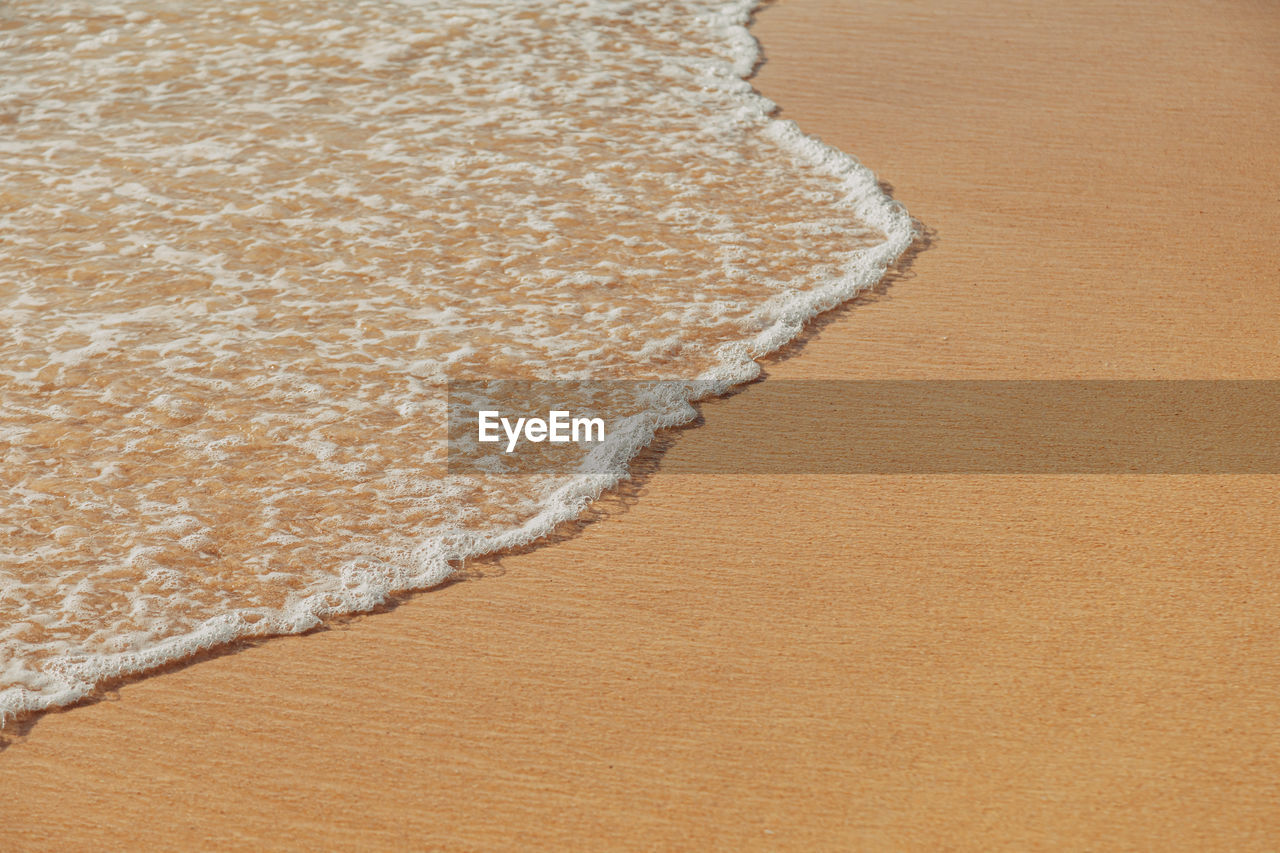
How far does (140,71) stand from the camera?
→ 6.25 metres

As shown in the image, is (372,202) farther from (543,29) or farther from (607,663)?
(607,663)

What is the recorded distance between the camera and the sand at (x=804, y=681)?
2.35m

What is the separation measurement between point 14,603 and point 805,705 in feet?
6.76

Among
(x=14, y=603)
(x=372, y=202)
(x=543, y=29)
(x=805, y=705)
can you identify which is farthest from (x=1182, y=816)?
(x=543, y=29)

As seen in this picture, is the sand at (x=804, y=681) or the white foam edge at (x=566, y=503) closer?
the sand at (x=804, y=681)

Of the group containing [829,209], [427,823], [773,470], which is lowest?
[427,823]

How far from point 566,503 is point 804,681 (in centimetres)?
98

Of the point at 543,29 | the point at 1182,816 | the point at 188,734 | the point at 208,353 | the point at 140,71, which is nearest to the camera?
the point at 1182,816

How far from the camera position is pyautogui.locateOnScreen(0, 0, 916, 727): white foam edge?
8.90 ft

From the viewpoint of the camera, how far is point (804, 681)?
8.78 feet

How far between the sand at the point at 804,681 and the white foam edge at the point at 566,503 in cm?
7

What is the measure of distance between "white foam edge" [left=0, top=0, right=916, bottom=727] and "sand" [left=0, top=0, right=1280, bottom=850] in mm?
68

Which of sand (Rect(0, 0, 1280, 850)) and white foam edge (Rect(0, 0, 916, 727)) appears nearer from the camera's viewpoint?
sand (Rect(0, 0, 1280, 850))

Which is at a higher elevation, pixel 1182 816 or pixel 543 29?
pixel 543 29
